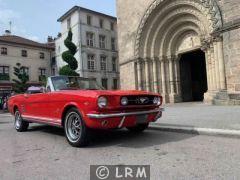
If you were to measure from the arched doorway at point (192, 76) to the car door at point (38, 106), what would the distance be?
48.1 ft

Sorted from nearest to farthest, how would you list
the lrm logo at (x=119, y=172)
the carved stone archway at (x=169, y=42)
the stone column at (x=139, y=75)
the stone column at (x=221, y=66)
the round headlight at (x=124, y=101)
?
the lrm logo at (x=119, y=172) < the round headlight at (x=124, y=101) < the stone column at (x=221, y=66) < the carved stone archway at (x=169, y=42) < the stone column at (x=139, y=75)

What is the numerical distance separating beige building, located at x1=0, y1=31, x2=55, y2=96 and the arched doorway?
2968 cm

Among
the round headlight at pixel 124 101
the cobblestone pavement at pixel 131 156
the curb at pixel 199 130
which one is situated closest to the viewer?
the cobblestone pavement at pixel 131 156

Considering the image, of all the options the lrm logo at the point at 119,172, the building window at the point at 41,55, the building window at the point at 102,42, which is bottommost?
the lrm logo at the point at 119,172

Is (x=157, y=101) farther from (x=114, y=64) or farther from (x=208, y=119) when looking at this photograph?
(x=114, y=64)

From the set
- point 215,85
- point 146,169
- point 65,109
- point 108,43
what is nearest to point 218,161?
point 146,169

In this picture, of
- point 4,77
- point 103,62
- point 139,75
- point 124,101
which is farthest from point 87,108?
point 4,77

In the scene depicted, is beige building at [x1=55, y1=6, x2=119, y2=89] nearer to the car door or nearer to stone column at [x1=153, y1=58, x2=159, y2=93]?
stone column at [x1=153, y1=58, x2=159, y2=93]

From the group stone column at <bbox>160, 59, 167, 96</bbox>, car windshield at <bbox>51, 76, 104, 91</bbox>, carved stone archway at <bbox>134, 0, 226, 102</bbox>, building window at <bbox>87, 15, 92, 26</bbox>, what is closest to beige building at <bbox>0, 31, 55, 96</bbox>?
building window at <bbox>87, 15, 92, 26</bbox>

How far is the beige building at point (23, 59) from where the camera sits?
43906 mm

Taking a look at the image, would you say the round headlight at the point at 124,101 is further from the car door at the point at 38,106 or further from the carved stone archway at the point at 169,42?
the carved stone archway at the point at 169,42

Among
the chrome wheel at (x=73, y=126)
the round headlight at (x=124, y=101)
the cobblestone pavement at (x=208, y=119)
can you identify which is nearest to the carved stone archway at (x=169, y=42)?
the cobblestone pavement at (x=208, y=119)

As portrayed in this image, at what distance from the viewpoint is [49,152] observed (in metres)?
5.88

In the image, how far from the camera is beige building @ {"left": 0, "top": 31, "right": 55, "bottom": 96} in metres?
43.9
